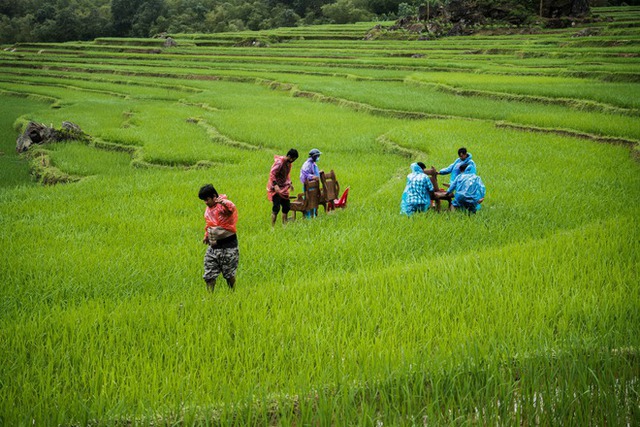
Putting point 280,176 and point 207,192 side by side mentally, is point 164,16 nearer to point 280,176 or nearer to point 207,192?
point 280,176

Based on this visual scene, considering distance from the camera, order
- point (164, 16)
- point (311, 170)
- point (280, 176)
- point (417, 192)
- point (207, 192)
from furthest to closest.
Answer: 1. point (164, 16)
2. point (311, 170)
3. point (417, 192)
4. point (280, 176)
5. point (207, 192)

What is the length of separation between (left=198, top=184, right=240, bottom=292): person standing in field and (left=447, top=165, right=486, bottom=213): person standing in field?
10.3ft

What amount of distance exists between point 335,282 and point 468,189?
2.71 metres

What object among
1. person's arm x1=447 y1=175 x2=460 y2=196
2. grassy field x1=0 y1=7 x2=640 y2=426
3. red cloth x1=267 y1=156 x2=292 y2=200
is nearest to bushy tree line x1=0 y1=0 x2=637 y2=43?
grassy field x1=0 y1=7 x2=640 y2=426

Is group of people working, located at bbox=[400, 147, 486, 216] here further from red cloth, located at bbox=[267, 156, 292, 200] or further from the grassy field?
red cloth, located at bbox=[267, 156, 292, 200]

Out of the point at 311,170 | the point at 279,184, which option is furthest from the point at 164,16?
the point at 279,184

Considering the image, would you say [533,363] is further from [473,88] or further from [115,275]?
[473,88]

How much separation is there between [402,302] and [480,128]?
30.8ft

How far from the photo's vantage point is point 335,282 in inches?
170

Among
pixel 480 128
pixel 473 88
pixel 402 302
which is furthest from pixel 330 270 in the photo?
pixel 473 88

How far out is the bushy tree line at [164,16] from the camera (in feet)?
173

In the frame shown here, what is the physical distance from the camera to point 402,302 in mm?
3846

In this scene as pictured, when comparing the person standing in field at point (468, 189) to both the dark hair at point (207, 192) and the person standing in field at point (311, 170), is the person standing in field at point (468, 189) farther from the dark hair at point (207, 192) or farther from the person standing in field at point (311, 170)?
the dark hair at point (207, 192)

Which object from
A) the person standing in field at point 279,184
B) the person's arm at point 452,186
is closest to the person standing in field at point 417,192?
the person's arm at point 452,186
